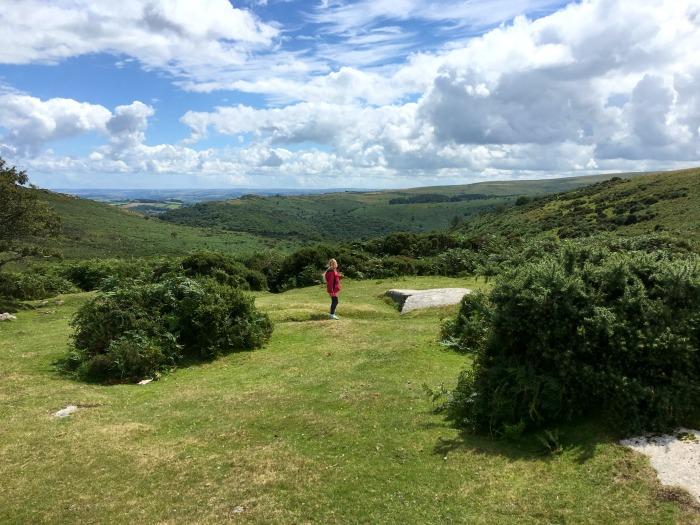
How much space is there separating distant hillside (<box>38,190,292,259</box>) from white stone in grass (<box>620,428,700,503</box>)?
342 ft

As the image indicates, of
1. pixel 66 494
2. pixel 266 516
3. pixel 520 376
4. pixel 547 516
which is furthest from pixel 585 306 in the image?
pixel 66 494

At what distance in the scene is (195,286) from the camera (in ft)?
63.4

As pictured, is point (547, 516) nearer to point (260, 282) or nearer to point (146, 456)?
point (146, 456)

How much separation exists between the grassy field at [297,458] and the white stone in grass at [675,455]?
0.80ft

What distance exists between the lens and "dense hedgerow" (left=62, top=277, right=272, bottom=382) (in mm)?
16562

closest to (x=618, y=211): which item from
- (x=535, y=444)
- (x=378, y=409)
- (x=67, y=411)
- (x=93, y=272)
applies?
(x=93, y=272)

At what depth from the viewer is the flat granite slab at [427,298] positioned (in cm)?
2423

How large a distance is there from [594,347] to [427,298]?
15.8 m

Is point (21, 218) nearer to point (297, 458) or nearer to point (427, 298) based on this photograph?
point (427, 298)

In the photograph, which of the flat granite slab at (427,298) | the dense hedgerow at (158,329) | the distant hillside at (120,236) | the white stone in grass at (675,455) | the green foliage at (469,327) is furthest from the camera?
the distant hillside at (120,236)

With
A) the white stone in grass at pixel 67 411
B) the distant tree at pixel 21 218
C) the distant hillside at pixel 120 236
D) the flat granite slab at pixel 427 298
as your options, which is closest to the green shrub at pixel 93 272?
the distant tree at pixel 21 218

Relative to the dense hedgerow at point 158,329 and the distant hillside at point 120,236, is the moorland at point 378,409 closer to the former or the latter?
the dense hedgerow at point 158,329

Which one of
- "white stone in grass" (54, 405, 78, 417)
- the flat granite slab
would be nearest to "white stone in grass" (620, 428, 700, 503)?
"white stone in grass" (54, 405, 78, 417)

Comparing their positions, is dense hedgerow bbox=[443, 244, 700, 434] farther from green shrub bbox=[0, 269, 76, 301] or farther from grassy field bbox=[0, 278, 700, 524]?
green shrub bbox=[0, 269, 76, 301]
